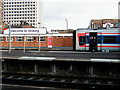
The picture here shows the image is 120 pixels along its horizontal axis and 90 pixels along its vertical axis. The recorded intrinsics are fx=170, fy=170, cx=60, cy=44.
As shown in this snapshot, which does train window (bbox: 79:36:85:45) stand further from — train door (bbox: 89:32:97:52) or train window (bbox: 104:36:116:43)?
train window (bbox: 104:36:116:43)

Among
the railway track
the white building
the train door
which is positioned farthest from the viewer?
the white building

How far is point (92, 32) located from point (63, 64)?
38.0ft

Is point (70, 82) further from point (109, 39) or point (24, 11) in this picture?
point (24, 11)

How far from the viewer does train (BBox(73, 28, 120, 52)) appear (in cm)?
2311

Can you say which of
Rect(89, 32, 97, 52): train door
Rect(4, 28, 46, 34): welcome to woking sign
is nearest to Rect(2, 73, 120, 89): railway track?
Rect(89, 32, 97, 52): train door

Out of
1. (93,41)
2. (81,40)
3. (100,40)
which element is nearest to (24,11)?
(81,40)

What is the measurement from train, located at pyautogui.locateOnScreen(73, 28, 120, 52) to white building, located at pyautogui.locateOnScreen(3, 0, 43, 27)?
459 feet

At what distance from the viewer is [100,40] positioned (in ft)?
76.2

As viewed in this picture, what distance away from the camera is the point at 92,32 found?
23516mm

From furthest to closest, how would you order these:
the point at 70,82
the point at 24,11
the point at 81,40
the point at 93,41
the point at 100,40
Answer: the point at 24,11 → the point at 81,40 → the point at 93,41 → the point at 100,40 → the point at 70,82

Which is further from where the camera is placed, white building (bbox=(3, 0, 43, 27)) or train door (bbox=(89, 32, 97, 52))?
white building (bbox=(3, 0, 43, 27))

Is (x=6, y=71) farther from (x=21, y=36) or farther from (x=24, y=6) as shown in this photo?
(x=24, y=6)

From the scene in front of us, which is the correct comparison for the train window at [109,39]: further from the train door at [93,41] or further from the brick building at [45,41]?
the brick building at [45,41]

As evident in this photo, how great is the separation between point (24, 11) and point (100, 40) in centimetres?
14947
